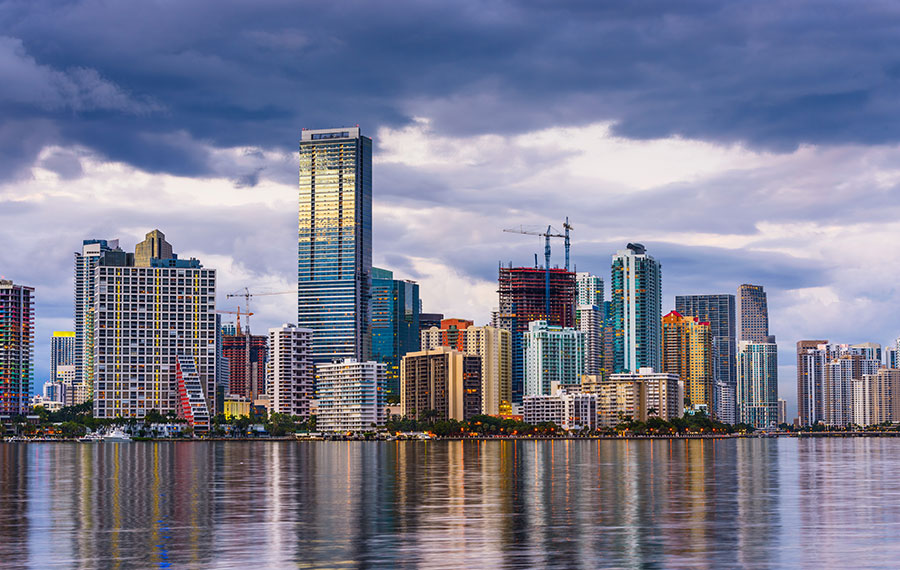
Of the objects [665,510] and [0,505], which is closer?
[665,510]

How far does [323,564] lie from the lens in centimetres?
6631

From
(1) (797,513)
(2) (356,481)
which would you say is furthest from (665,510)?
(2) (356,481)

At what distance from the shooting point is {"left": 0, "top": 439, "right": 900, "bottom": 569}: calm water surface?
6900cm

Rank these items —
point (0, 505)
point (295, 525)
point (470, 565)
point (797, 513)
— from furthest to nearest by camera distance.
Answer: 1. point (0, 505)
2. point (797, 513)
3. point (295, 525)
4. point (470, 565)

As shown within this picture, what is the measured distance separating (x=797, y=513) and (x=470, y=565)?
41589 mm

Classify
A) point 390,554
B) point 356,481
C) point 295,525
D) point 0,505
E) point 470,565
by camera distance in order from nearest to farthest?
point 470,565 < point 390,554 < point 295,525 < point 0,505 < point 356,481

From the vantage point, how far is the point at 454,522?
8856 centimetres

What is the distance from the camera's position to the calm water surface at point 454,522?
69.0m

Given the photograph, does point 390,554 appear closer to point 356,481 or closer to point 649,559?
point 649,559

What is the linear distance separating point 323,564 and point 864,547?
1273 inches

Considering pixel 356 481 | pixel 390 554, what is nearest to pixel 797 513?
pixel 390 554

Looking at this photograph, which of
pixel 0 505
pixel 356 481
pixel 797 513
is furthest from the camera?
pixel 356 481

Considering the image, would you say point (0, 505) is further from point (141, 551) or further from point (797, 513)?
point (797, 513)

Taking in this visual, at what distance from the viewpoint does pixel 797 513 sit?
9744 centimetres
